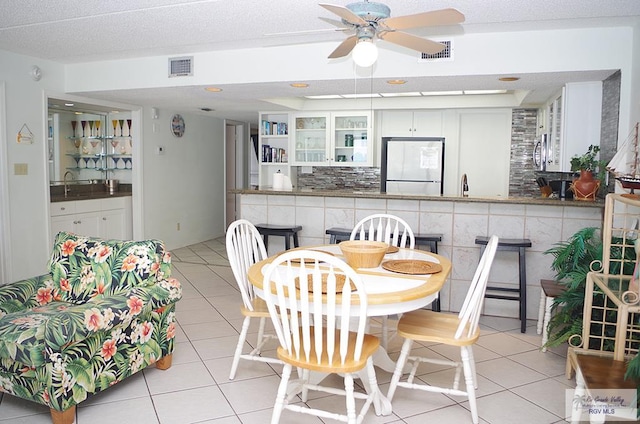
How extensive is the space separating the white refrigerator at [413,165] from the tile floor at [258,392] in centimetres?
296

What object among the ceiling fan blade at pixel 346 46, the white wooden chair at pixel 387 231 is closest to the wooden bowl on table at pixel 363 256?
the white wooden chair at pixel 387 231

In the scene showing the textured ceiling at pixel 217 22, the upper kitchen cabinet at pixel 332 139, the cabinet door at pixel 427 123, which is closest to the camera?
the textured ceiling at pixel 217 22

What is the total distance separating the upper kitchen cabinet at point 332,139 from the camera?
655 cm

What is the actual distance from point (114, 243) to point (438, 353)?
7.04 ft

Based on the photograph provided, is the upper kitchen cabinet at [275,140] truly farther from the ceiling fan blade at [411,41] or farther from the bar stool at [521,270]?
the ceiling fan blade at [411,41]

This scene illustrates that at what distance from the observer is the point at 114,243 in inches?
113

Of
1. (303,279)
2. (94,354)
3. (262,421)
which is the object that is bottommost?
(262,421)

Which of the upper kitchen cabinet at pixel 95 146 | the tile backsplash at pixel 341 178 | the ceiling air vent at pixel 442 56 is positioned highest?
the ceiling air vent at pixel 442 56

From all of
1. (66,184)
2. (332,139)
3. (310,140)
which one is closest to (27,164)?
(66,184)

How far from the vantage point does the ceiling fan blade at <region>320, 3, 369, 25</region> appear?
2.22 m

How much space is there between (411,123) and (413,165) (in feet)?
1.86

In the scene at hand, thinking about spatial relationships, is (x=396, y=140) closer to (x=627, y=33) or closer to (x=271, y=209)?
(x=271, y=209)

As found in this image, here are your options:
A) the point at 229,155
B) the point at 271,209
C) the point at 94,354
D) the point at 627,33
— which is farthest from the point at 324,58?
the point at 229,155

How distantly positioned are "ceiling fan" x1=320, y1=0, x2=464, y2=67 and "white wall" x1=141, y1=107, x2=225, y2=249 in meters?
4.37
